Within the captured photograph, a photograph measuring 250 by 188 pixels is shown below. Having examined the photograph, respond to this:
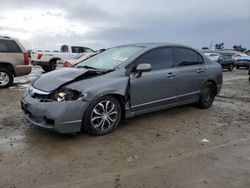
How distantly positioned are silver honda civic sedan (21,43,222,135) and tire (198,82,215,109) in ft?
0.19

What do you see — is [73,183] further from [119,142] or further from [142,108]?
[142,108]

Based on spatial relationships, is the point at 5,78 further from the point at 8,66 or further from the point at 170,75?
the point at 170,75

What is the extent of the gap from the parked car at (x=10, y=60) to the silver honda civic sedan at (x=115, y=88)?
490 cm

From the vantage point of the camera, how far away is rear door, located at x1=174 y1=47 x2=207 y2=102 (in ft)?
19.6

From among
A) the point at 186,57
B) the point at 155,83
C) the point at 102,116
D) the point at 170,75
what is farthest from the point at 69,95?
the point at 186,57

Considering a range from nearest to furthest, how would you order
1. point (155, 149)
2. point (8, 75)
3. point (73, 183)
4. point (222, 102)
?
point (73, 183)
point (155, 149)
point (222, 102)
point (8, 75)

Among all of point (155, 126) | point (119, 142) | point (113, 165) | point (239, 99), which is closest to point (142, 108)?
point (155, 126)

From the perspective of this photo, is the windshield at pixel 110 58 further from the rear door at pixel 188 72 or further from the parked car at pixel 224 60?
the parked car at pixel 224 60

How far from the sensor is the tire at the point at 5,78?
9.79 metres

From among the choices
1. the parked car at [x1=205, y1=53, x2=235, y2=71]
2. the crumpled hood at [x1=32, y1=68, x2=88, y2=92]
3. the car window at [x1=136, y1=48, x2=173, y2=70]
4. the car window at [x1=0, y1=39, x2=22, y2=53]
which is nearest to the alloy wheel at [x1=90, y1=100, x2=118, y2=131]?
the crumpled hood at [x1=32, y1=68, x2=88, y2=92]

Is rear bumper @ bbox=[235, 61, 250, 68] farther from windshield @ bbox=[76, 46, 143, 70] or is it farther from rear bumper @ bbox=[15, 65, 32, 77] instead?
windshield @ bbox=[76, 46, 143, 70]

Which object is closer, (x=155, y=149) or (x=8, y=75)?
(x=155, y=149)

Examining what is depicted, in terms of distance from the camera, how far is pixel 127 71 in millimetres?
5066

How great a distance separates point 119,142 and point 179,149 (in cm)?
94
